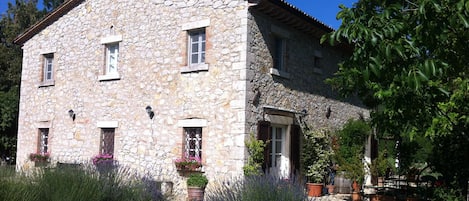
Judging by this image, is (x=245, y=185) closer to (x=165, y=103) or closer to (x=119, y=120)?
(x=165, y=103)

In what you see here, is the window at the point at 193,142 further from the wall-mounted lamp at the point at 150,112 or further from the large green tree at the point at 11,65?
the large green tree at the point at 11,65

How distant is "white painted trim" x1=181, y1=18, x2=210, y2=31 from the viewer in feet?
33.9

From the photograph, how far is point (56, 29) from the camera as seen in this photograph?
13734 millimetres

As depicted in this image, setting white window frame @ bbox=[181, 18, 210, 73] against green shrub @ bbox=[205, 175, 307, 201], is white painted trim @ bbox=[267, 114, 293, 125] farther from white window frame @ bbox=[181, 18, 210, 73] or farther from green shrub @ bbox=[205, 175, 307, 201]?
green shrub @ bbox=[205, 175, 307, 201]

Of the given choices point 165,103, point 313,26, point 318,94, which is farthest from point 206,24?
point 318,94

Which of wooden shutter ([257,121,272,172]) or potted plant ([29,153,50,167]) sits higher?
wooden shutter ([257,121,272,172])

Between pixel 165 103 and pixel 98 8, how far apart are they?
3.92 metres

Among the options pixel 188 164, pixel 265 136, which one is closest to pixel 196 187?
pixel 188 164

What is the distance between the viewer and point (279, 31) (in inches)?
423

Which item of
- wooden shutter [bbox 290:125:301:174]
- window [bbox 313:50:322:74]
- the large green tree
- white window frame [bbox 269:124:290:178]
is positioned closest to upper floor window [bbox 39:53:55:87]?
the large green tree

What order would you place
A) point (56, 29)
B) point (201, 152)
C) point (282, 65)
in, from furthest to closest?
point (56, 29) < point (282, 65) < point (201, 152)

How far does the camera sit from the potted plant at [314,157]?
1136 centimetres

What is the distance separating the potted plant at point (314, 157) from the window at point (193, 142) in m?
2.80

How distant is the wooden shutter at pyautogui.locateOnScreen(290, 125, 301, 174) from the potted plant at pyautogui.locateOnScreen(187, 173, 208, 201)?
7.72 feet
